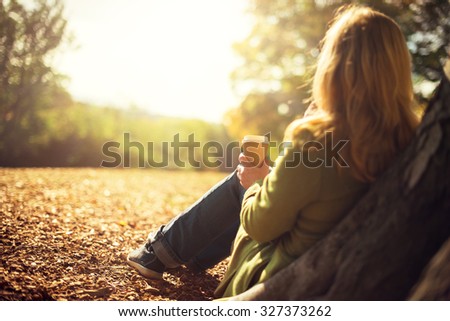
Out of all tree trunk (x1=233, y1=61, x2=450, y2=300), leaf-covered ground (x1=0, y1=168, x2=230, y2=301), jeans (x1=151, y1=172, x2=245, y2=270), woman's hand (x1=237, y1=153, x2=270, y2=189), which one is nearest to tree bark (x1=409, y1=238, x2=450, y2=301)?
tree trunk (x1=233, y1=61, x2=450, y2=300)

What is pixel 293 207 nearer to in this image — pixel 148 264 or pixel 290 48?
pixel 148 264

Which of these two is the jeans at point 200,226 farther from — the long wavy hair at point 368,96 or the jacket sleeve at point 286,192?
the long wavy hair at point 368,96

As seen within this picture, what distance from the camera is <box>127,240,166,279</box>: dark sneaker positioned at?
243 centimetres

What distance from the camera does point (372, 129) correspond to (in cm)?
153

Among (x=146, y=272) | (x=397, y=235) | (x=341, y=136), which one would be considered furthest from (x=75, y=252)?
(x=397, y=235)

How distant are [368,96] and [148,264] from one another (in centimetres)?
173

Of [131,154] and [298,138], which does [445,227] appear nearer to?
[298,138]

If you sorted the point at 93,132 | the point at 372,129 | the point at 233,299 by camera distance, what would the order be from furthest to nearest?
1. the point at 93,132
2. the point at 233,299
3. the point at 372,129

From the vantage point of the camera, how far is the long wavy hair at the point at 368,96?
5.06 feet

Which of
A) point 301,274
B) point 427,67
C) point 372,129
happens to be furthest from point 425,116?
point 427,67

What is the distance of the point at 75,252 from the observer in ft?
8.96

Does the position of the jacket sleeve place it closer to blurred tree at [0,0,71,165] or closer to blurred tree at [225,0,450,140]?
blurred tree at [225,0,450,140]
